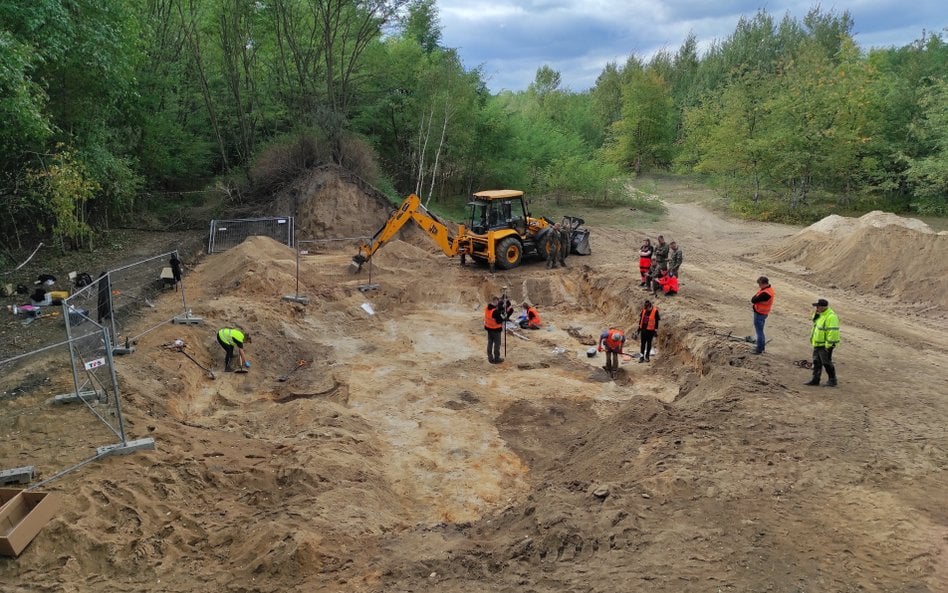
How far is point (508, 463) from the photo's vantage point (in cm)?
833

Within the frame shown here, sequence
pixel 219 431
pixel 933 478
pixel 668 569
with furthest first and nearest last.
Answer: pixel 219 431
pixel 933 478
pixel 668 569

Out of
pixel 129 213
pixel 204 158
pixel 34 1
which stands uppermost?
pixel 34 1

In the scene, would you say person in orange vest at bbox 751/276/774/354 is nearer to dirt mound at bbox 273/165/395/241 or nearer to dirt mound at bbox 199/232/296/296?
dirt mound at bbox 199/232/296/296

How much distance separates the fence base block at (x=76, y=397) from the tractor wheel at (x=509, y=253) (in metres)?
11.6

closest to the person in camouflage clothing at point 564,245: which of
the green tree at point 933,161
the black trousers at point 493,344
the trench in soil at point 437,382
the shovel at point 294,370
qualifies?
the trench in soil at point 437,382

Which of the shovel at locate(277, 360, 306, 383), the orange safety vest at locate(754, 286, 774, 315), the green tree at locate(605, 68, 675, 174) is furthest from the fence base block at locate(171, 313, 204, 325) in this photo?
the green tree at locate(605, 68, 675, 174)

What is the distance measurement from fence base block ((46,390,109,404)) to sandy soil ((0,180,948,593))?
383 mm

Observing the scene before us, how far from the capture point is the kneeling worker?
1084 centimetres

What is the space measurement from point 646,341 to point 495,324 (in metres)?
3.29

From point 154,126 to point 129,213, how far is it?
3908mm

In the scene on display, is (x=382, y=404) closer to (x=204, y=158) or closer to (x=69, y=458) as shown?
(x=69, y=458)

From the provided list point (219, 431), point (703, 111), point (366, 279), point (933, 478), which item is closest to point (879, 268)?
point (933, 478)

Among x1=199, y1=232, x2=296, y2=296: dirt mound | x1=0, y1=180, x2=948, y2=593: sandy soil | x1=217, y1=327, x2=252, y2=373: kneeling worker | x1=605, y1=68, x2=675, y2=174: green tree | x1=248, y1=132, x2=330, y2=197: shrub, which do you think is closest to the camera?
x1=0, y1=180, x2=948, y2=593: sandy soil

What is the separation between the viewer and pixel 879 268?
1725cm
